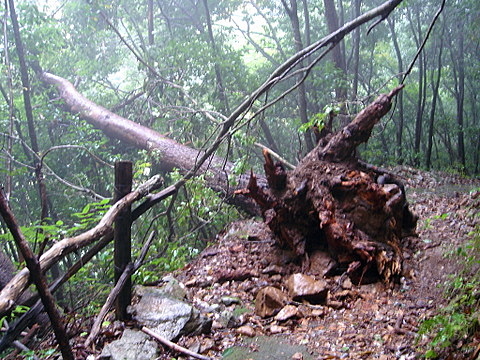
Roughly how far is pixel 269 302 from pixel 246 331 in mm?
371

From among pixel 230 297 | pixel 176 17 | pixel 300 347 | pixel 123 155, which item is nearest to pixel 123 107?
pixel 123 155

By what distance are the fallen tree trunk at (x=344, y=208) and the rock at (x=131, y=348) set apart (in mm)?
1873

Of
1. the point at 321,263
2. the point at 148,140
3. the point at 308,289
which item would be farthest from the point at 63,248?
the point at 148,140

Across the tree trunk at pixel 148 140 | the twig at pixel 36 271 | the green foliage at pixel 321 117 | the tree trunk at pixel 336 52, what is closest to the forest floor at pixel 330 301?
the twig at pixel 36 271

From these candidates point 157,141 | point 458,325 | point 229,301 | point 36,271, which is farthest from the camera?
point 157,141

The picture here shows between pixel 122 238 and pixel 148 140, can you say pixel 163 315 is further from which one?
pixel 148 140

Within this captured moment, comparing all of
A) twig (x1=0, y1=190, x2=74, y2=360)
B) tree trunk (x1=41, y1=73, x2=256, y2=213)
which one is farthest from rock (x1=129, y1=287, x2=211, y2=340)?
tree trunk (x1=41, y1=73, x2=256, y2=213)

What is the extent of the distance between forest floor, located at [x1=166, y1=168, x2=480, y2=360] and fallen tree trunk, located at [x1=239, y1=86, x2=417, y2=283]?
0.20 m

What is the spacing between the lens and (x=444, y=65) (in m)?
16.0

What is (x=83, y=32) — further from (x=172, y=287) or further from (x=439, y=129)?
(x=439, y=129)

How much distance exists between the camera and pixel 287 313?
3.34 meters

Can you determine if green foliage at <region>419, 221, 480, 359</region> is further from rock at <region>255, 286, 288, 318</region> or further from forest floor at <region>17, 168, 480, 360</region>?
rock at <region>255, 286, 288, 318</region>

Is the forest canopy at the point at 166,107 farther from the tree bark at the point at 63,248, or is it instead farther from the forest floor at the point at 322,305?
the tree bark at the point at 63,248

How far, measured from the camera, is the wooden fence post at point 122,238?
10.4 feet
